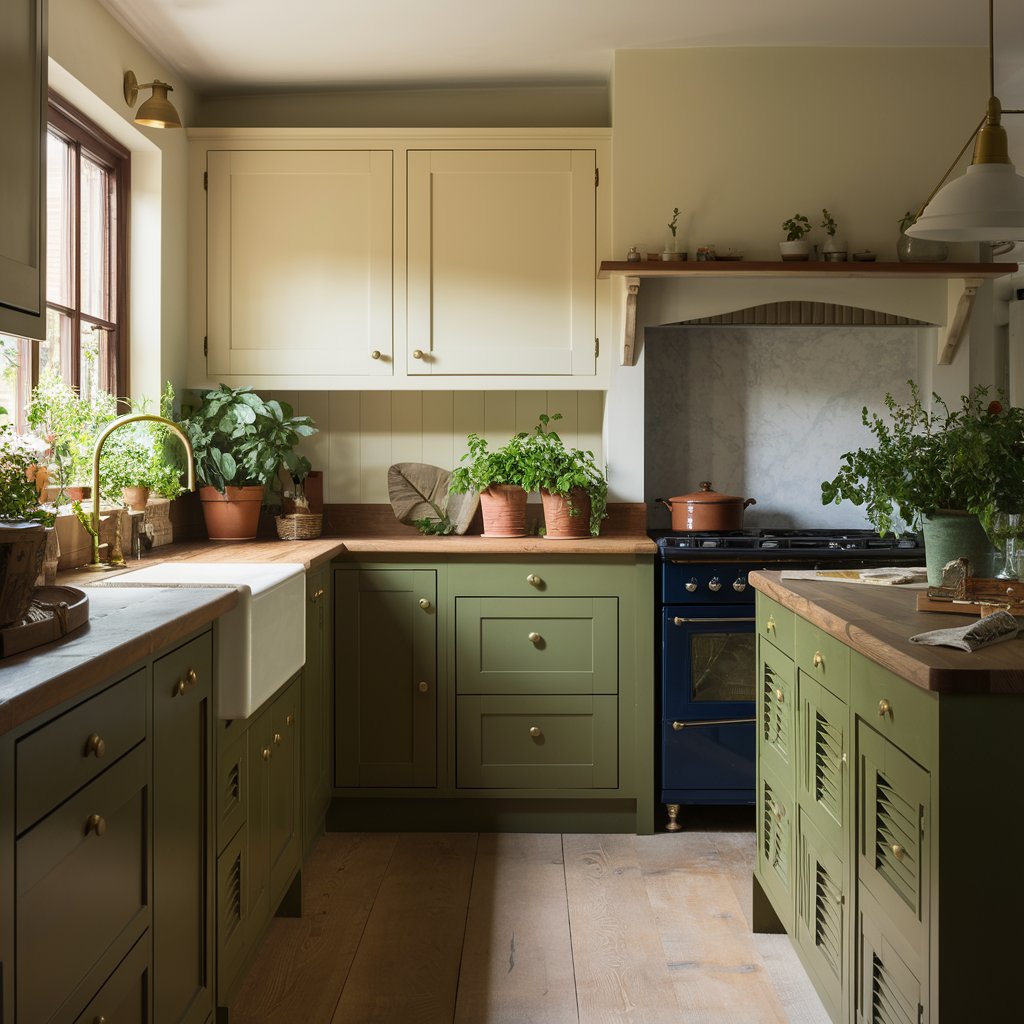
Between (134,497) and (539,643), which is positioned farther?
(539,643)

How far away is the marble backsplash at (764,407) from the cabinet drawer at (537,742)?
0.90m

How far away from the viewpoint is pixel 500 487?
12.1 ft

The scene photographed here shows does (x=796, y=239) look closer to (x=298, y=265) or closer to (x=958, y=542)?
(x=298, y=265)

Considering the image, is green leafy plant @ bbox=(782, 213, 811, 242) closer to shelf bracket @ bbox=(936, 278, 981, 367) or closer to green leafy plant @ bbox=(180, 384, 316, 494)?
shelf bracket @ bbox=(936, 278, 981, 367)

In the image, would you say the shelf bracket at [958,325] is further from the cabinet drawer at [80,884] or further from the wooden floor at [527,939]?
the cabinet drawer at [80,884]

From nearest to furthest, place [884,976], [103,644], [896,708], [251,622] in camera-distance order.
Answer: [103,644]
[896,708]
[884,976]
[251,622]

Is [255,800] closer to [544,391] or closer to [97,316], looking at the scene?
[97,316]

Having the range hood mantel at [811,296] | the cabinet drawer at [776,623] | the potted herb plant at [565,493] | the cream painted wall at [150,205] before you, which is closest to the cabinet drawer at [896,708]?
the cabinet drawer at [776,623]

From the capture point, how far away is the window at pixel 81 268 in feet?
9.94

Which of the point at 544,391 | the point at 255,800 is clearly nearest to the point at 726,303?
the point at 544,391

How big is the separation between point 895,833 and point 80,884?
120cm

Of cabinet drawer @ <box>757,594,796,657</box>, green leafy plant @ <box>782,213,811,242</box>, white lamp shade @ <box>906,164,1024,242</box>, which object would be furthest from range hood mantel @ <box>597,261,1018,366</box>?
white lamp shade @ <box>906,164,1024,242</box>

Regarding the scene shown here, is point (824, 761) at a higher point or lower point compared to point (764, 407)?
lower

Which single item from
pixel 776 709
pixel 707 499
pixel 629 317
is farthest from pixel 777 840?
pixel 629 317
